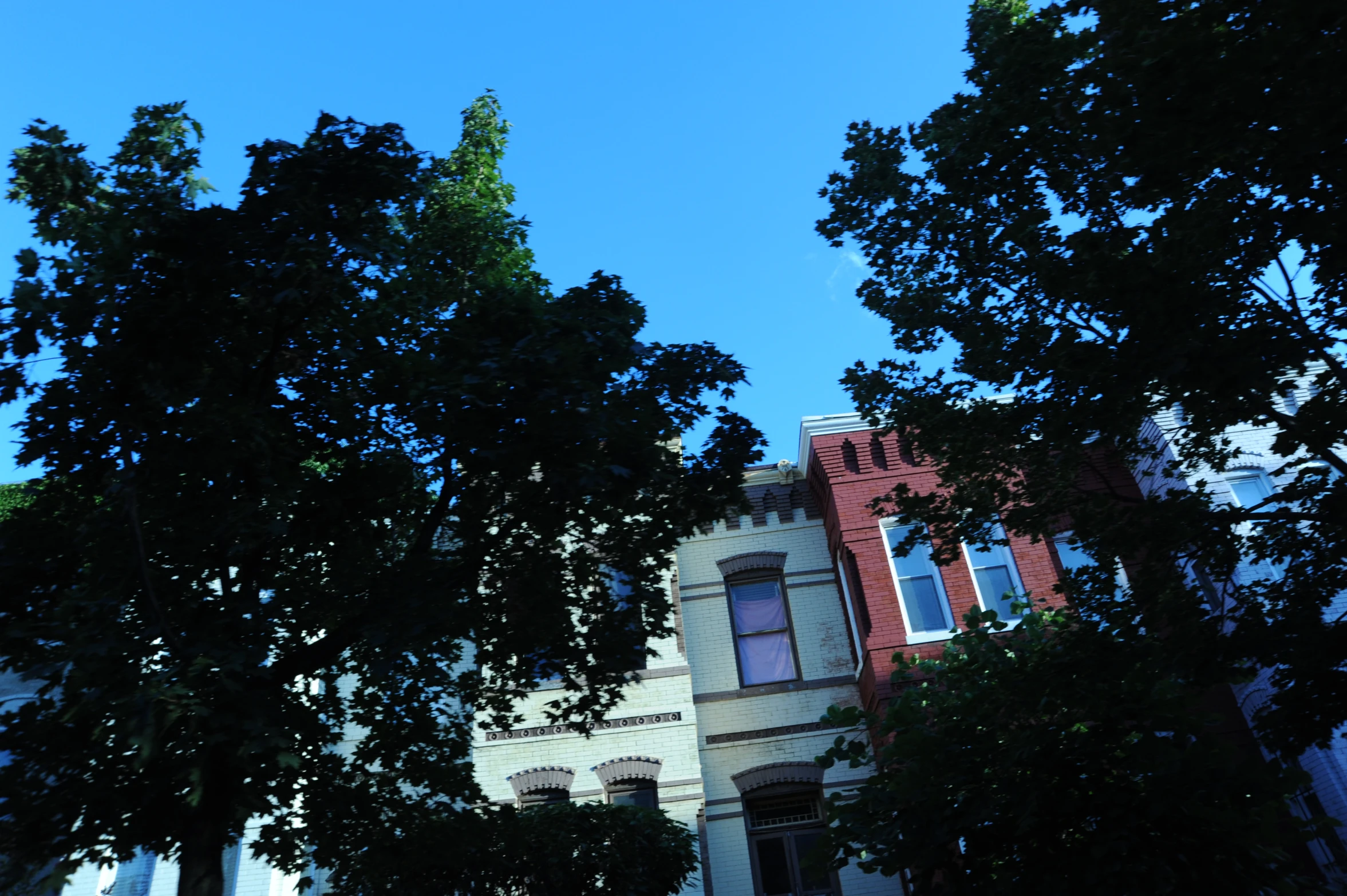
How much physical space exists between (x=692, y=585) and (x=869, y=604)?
11.2 ft

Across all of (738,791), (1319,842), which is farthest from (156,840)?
(1319,842)

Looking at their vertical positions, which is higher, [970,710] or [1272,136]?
[1272,136]

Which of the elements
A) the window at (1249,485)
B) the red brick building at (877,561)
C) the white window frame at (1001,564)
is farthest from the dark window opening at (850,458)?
the window at (1249,485)

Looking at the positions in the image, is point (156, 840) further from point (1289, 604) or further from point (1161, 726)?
point (1289, 604)

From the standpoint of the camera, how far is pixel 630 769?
14562mm

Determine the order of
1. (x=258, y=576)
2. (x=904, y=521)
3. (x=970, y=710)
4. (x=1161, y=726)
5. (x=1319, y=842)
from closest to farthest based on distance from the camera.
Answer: (x=1161, y=726), (x=970, y=710), (x=258, y=576), (x=904, y=521), (x=1319, y=842)

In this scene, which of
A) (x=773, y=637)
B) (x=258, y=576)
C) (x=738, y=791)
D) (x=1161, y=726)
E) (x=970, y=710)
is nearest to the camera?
(x=1161, y=726)

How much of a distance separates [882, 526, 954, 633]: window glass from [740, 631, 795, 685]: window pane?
2344 millimetres

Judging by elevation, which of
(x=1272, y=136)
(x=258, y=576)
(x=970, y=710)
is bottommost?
(x=970, y=710)

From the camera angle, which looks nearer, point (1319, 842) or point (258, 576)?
point (258, 576)

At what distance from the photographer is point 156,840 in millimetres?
7441

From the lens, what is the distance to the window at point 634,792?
14.6 m

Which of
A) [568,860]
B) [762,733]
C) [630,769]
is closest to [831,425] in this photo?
[762,733]

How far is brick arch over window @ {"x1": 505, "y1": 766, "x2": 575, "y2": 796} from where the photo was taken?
48.1 ft
